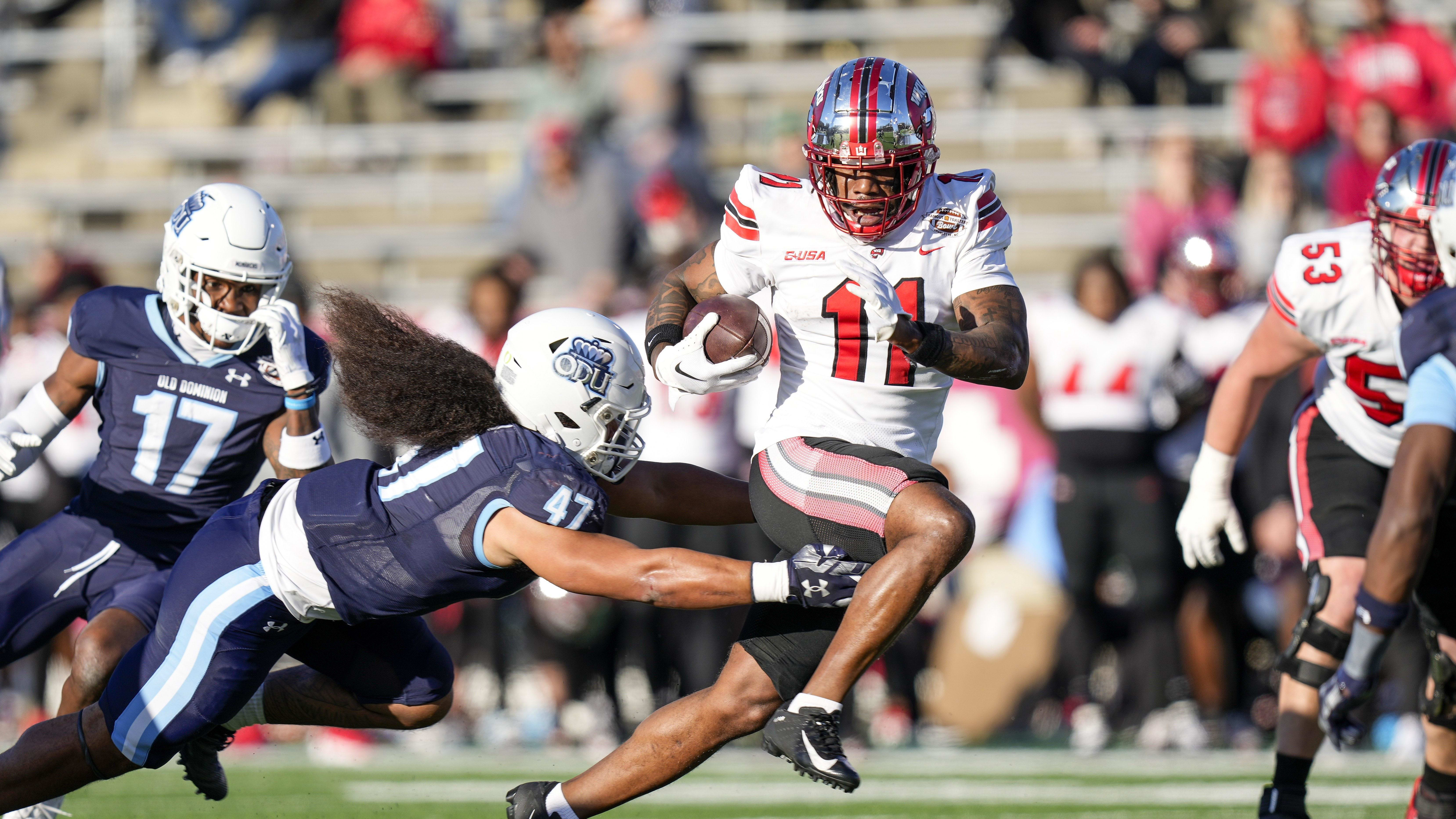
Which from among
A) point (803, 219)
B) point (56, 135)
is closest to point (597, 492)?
point (803, 219)

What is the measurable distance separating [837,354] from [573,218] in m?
5.10

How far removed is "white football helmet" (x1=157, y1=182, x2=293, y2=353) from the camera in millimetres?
4656

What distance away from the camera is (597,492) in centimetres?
377

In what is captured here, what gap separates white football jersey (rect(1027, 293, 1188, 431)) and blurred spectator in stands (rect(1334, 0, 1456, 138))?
2170mm

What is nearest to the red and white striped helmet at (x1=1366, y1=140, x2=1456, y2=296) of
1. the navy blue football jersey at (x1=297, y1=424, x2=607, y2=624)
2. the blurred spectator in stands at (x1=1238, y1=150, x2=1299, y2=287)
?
the navy blue football jersey at (x1=297, y1=424, x2=607, y2=624)

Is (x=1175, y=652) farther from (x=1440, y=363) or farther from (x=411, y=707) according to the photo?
(x=411, y=707)

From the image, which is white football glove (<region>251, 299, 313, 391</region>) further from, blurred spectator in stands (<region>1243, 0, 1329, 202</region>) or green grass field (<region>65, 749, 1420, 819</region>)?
blurred spectator in stands (<region>1243, 0, 1329, 202</region>)

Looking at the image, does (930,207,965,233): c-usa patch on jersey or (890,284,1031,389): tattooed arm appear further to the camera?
(930,207,965,233): c-usa patch on jersey

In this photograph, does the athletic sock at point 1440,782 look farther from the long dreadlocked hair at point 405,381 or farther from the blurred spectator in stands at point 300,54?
the blurred spectator in stands at point 300,54

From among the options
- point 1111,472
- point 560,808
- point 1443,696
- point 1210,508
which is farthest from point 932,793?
point 560,808

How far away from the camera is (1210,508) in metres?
4.86

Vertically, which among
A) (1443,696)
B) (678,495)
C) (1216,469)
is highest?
(678,495)

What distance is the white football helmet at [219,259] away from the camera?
4656 millimetres

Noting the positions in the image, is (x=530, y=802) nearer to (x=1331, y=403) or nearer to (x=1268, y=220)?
(x=1331, y=403)
